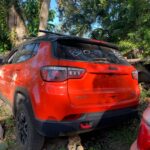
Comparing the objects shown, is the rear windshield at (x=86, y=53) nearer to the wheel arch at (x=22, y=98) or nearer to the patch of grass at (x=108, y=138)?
the wheel arch at (x=22, y=98)

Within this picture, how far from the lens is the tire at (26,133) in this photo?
4.23 meters

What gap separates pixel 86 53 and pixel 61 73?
0.66 meters

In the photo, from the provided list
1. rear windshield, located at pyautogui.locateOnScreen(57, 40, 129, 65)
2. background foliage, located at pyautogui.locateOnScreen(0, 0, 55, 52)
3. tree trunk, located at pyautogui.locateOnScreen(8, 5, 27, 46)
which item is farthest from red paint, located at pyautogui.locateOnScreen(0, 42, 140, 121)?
background foliage, located at pyautogui.locateOnScreen(0, 0, 55, 52)

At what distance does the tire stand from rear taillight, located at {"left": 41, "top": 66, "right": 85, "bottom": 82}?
71 cm

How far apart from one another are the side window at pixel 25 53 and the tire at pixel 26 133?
2.72ft

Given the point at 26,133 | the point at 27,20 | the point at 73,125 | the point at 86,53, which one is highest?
the point at 86,53

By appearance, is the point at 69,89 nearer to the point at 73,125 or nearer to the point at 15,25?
the point at 73,125

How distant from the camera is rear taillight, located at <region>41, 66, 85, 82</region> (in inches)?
154

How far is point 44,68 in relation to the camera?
13.3ft

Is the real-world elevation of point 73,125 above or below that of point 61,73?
below

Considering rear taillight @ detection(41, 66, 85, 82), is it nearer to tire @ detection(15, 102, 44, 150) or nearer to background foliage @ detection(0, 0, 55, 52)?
tire @ detection(15, 102, 44, 150)

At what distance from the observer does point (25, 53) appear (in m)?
5.15

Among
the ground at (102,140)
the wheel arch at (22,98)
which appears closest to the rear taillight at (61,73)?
the wheel arch at (22,98)

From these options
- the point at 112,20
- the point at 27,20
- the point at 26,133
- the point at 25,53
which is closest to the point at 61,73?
the point at 26,133
